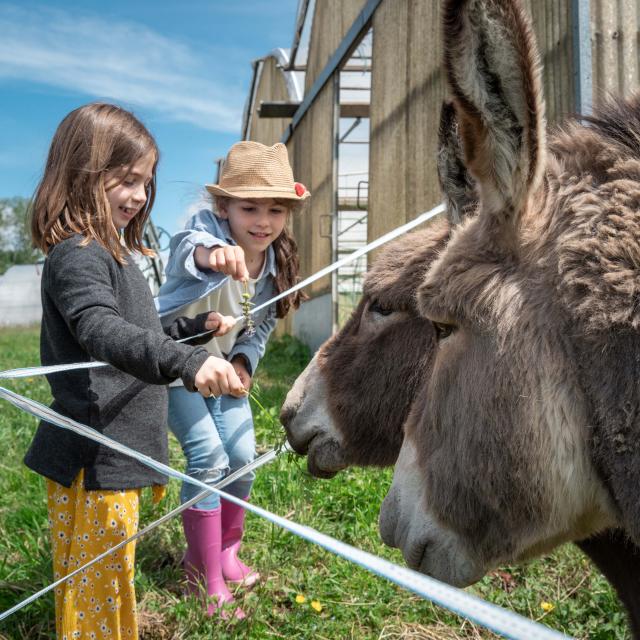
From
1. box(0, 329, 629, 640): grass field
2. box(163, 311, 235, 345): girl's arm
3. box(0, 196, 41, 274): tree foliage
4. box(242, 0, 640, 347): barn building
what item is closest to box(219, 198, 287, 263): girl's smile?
box(163, 311, 235, 345): girl's arm

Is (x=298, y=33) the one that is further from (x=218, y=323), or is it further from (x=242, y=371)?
(x=218, y=323)

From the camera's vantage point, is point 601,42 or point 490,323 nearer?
point 490,323

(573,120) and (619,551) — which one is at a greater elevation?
(573,120)

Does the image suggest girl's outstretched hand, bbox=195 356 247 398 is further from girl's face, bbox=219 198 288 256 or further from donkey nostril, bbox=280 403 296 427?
girl's face, bbox=219 198 288 256

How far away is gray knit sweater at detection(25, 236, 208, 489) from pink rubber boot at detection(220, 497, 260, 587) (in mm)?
796

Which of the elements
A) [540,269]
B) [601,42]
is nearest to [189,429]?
[540,269]

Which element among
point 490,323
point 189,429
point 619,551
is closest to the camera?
point 490,323

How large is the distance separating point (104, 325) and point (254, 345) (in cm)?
117

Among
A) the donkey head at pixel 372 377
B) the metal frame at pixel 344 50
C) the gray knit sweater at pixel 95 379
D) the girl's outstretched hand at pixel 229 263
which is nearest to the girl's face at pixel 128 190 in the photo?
the gray knit sweater at pixel 95 379

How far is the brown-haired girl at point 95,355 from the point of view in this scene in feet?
6.98

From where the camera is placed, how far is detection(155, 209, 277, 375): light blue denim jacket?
2.64 m

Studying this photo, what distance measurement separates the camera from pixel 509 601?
270 cm

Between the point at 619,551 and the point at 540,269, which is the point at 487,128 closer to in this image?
the point at 540,269

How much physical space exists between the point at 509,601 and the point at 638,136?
2066mm
